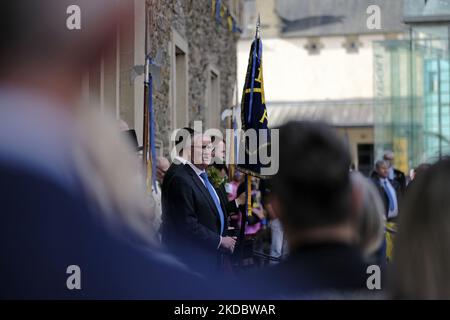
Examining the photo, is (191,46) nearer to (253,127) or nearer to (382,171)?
(253,127)

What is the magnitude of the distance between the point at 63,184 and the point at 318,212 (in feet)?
2.68

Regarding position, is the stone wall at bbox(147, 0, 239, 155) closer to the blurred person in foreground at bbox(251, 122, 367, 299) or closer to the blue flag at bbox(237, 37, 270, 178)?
the blue flag at bbox(237, 37, 270, 178)

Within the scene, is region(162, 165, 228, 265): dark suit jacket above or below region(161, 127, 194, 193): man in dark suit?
below

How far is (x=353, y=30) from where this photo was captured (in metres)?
27.6

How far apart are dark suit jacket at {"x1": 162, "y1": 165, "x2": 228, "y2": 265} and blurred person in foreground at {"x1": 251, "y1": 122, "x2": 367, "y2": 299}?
2.07m

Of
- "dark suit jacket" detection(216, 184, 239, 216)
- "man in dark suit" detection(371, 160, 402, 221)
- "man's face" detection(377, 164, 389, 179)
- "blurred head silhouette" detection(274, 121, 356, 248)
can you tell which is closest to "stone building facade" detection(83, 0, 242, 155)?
"dark suit jacket" detection(216, 184, 239, 216)

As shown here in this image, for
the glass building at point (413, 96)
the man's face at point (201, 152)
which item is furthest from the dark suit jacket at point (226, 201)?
the glass building at point (413, 96)

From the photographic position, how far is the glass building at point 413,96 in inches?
477

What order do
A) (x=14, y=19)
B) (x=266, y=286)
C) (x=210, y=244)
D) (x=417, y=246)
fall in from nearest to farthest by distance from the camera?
1. (x=417, y=246)
2. (x=266, y=286)
3. (x=14, y=19)
4. (x=210, y=244)

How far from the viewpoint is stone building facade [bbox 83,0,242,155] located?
2854 mm
